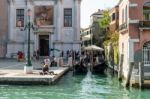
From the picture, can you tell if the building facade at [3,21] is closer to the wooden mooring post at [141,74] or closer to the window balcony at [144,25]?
the window balcony at [144,25]

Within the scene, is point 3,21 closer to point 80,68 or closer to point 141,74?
point 80,68

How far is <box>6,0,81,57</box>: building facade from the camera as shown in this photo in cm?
5697

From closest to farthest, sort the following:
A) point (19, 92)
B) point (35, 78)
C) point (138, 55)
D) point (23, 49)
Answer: point (19, 92) → point (35, 78) → point (138, 55) → point (23, 49)

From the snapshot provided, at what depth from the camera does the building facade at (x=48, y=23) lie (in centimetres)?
5697

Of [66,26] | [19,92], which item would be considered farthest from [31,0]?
[19,92]

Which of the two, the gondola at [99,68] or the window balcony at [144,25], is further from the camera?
the gondola at [99,68]

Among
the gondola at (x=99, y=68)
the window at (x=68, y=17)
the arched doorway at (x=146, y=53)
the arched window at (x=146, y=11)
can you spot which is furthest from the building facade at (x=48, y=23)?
Result: the arched doorway at (x=146, y=53)

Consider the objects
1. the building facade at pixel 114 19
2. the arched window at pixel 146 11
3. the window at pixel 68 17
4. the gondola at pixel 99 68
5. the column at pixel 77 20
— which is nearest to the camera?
the arched window at pixel 146 11

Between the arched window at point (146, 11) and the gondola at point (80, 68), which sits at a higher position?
the arched window at point (146, 11)

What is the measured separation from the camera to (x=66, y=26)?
189 ft

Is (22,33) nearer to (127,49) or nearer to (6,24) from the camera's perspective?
Answer: (6,24)

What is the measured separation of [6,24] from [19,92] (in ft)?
115

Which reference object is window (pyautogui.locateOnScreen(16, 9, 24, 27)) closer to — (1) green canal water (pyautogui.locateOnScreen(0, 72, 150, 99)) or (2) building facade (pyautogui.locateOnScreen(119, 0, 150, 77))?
(2) building facade (pyautogui.locateOnScreen(119, 0, 150, 77))

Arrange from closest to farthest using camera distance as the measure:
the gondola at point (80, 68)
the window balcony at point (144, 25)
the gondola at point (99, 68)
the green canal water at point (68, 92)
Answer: the green canal water at point (68, 92)
the window balcony at point (144, 25)
the gondola at point (80, 68)
the gondola at point (99, 68)
